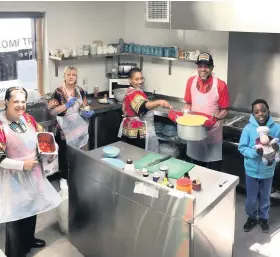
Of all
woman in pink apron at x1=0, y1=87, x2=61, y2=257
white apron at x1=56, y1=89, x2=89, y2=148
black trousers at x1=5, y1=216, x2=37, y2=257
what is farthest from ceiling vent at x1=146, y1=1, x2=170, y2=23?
black trousers at x1=5, y1=216, x2=37, y2=257

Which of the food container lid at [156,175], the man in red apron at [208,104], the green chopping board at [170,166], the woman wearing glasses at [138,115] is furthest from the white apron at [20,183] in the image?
the man in red apron at [208,104]

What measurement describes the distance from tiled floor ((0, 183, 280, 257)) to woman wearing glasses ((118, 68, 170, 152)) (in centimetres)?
106

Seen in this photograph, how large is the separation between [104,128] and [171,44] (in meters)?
1.30

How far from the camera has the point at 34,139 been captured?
3062 millimetres

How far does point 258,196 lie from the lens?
147 inches

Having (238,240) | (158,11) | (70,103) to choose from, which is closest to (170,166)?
(238,240)

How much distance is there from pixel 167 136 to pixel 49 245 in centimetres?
198

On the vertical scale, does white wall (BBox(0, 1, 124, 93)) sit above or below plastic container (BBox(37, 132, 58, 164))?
above

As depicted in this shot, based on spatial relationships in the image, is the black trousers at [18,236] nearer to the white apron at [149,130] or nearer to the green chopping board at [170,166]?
the green chopping board at [170,166]

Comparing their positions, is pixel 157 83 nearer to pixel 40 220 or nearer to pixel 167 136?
pixel 167 136

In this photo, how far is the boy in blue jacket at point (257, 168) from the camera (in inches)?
137

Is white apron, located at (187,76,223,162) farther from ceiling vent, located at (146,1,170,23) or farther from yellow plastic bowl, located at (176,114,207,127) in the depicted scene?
ceiling vent, located at (146,1,170,23)

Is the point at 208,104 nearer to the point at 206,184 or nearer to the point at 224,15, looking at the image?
the point at 224,15

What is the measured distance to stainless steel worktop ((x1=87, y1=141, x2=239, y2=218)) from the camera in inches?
101
